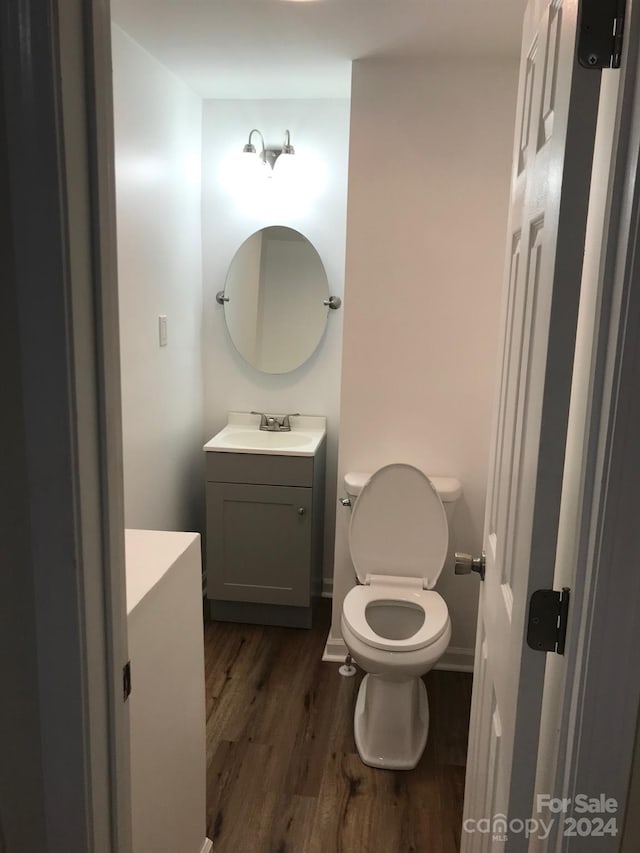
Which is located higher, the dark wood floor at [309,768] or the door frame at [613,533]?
the door frame at [613,533]

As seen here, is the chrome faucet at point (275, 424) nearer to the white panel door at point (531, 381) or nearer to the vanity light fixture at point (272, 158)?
the vanity light fixture at point (272, 158)

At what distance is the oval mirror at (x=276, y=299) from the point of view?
310 cm

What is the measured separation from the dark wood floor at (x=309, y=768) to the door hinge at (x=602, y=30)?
6.25ft

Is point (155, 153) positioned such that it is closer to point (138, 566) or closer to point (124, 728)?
point (138, 566)

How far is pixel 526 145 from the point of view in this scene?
122 centimetres

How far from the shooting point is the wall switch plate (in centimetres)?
268

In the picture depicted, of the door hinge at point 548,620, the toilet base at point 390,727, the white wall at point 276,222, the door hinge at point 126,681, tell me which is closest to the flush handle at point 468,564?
the door hinge at point 548,620

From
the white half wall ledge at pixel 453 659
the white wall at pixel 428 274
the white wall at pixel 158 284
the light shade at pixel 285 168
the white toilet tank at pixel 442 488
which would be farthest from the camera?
the light shade at pixel 285 168

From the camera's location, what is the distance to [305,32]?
220cm

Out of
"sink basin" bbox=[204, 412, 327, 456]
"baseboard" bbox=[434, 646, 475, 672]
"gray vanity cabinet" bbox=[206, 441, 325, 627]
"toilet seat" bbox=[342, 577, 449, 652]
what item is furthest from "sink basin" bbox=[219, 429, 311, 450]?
"baseboard" bbox=[434, 646, 475, 672]

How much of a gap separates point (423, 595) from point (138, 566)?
1288mm

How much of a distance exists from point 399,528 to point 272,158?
65.5 inches

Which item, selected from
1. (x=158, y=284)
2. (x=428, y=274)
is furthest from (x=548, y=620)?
(x=158, y=284)

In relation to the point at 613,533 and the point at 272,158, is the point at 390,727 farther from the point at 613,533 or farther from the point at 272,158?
the point at 272,158
